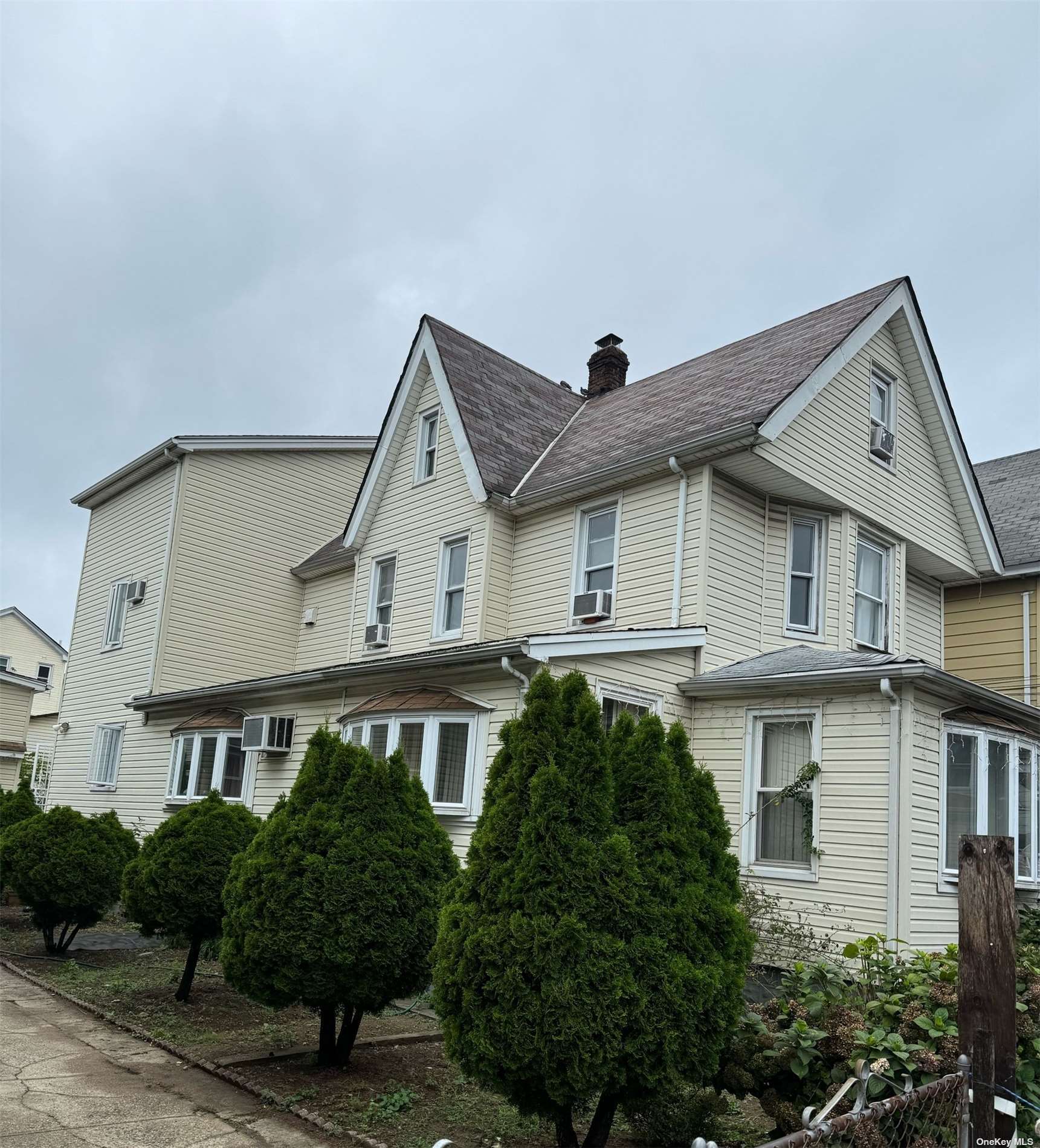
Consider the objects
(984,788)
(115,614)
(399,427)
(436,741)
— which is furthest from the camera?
(115,614)

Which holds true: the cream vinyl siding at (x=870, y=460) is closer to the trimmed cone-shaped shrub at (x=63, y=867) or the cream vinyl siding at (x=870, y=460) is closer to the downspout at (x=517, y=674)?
the downspout at (x=517, y=674)

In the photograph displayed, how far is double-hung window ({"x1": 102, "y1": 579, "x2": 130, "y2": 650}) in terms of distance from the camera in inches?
920

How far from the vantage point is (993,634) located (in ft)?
58.6

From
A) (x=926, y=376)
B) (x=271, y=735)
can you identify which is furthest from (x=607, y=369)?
(x=271, y=735)

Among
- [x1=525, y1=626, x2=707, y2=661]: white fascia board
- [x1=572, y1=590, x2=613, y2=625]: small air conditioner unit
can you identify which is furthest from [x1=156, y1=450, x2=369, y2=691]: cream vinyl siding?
[x1=525, y1=626, x2=707, y2=661]: white fascia board

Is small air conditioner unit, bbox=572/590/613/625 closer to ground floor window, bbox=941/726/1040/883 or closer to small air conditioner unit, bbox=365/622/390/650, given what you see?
small air conditioner unit, bbox=365/622/390/650

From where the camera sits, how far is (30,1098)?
6832 millimetres

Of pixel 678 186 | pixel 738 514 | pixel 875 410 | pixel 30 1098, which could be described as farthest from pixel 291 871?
pixel 678 186

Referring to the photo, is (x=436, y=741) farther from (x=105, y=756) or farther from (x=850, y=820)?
(x=105, y=756)

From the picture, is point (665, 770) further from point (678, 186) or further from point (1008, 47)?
point (678, 186)

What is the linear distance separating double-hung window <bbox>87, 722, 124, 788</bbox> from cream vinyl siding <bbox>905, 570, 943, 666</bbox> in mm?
16771

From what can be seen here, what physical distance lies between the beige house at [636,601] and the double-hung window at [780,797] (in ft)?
0.12

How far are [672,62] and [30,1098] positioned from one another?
680 inches

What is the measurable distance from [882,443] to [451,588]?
7.59 m
